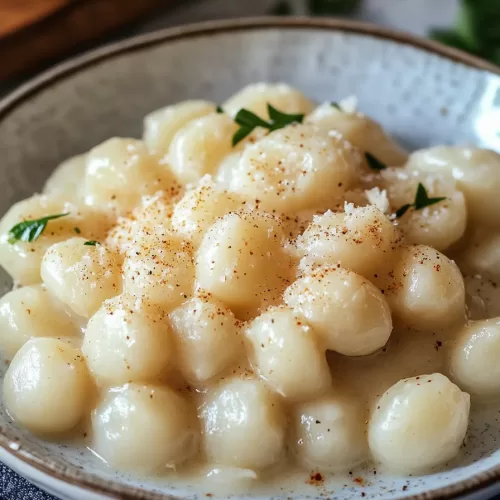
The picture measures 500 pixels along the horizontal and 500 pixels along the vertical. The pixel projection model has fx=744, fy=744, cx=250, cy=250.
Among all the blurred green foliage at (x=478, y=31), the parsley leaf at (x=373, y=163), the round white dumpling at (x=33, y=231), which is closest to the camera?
the round white dumpling at (x=33, y=231)

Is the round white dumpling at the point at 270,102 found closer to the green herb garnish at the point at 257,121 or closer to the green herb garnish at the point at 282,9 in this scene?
the green herb garnish at the point at 257,121

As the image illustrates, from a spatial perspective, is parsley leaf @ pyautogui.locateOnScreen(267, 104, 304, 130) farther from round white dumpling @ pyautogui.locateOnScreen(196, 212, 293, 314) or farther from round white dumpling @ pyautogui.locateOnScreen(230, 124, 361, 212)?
round white dumpling @ pyautogui.locateOnScreen(196, 212, 293, 314)

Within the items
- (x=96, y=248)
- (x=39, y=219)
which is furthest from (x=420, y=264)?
(x=39, y=219)

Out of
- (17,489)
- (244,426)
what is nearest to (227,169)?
(244,426)

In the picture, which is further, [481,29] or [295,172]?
[481,29]

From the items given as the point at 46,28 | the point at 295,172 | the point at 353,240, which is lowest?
the point at 353,240

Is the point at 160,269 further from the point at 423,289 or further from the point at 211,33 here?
the point at 211,33

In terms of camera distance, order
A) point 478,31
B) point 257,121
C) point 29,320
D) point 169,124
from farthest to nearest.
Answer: point 478,31, point 169,124, point 257,121, point 29,320

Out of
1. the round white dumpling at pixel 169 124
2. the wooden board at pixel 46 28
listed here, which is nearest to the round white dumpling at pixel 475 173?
the round white dumpling at pixel 169 124
